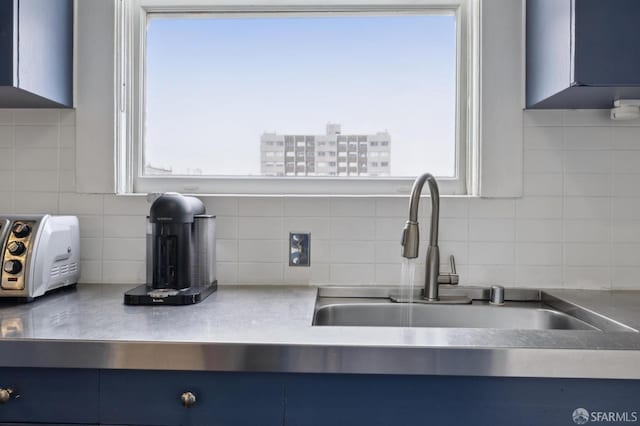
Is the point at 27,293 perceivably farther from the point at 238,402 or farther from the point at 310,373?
the point at 310,373

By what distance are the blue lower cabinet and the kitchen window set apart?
0.88m

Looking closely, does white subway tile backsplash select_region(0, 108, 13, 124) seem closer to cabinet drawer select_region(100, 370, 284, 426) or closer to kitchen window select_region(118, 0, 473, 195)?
kitchen window select_region(118, 0, 473, 195)

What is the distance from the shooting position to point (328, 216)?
158cm

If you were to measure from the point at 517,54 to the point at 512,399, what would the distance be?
1151 millimetres

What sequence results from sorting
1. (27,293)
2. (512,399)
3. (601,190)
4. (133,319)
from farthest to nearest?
(601,190) → (27,293) → (133,319) → (512,399)

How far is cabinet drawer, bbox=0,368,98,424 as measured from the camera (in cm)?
94

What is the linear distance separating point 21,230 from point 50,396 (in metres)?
0.56

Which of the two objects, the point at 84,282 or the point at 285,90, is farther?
the point at 285,90

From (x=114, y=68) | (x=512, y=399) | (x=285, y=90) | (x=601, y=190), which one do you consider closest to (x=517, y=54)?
(x=601, y=190)

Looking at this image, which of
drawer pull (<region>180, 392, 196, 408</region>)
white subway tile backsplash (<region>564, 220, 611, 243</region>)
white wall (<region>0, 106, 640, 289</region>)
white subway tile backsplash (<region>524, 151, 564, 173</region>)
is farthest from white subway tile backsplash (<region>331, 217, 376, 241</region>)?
drawer pull (<region>180, 392, 196, 408</region>)

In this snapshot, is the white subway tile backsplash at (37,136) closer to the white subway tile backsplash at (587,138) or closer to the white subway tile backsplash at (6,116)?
the white subway tile backsplash at (6,116)

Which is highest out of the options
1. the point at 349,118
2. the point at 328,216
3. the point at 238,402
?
the point at 349,118

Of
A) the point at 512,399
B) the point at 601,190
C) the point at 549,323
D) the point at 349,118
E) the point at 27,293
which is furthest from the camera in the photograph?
the point at 349,118

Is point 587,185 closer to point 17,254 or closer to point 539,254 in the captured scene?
point 539,254
